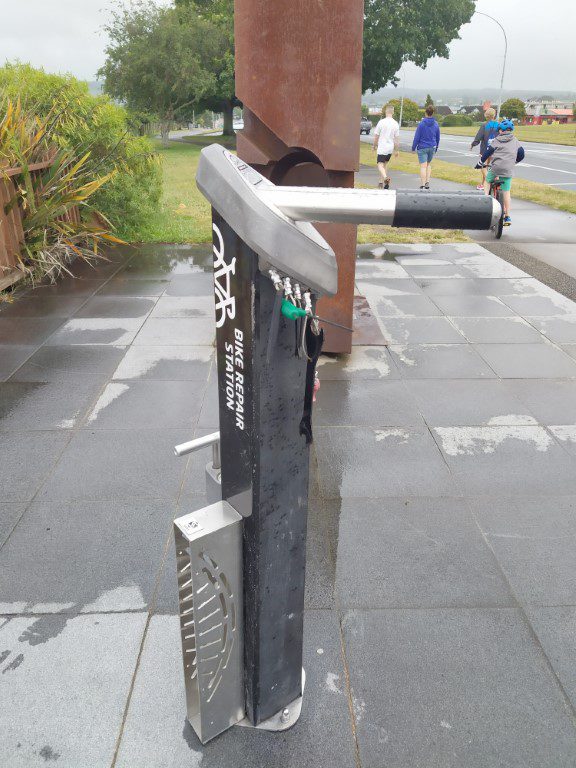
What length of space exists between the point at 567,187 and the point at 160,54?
28.4m

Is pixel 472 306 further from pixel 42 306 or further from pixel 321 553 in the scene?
pixel 42 306

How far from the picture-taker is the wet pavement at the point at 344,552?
2.36 meters

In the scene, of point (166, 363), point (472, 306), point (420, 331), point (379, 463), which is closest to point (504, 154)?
point (472, 306)

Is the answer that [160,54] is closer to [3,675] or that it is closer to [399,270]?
[399,270]

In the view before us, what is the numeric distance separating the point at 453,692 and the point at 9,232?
297 inches

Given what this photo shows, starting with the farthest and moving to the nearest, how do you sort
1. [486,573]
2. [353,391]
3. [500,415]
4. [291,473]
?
[353,391]
[500,415]
[486,573]
[291,473]

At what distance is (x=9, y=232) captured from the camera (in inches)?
312

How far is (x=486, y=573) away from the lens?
317 centimetres

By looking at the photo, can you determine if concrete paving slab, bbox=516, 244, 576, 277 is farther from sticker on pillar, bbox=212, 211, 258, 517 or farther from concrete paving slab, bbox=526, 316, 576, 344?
sticker on pillar, bbox=212, 211, 258, 517

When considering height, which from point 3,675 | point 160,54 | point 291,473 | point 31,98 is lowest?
point 3,675

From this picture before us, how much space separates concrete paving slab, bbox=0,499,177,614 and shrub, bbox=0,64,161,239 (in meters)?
6.89

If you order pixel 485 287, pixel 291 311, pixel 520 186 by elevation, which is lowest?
pixel 485 287

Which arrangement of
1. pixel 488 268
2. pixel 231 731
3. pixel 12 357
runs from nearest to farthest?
pixel 231 731, pixel 12 357, pixel 488 268

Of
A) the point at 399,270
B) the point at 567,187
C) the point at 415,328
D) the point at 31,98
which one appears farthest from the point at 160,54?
the point at 415,328
